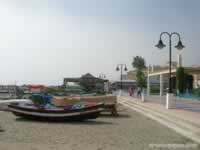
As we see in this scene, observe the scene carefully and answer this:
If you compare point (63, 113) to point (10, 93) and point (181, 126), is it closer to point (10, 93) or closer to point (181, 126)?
point (181, 126)

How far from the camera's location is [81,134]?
12797mm

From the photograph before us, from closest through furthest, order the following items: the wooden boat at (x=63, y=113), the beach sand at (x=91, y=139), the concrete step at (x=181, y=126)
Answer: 1. the beach sand at (x=91, y=139)
2. the concrete step at (x=181, y=126)
3. the wooden boat at (x=63, y=113)

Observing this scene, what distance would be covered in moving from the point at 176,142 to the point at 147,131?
281 centimetres

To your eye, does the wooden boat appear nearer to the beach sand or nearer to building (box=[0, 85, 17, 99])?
the beach sand

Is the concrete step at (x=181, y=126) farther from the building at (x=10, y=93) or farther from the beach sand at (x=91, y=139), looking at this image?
the building at (x=10, y=93)

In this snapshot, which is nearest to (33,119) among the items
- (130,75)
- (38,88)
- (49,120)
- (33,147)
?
(49,120)

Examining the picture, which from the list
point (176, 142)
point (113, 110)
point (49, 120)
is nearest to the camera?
point (176, 142)

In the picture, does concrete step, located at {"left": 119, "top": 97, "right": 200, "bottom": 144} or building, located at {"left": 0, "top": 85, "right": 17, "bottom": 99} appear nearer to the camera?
concrete step, located at {"left": 119, "top": 97, "right": 200, "bottom": 144}

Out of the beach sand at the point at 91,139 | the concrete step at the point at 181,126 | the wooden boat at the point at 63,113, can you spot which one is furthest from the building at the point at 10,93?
the beach sand at the point at 91,139

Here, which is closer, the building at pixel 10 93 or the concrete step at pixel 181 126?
the concrete step at pixel 181 126

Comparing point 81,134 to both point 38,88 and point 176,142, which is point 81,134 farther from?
point 38,88

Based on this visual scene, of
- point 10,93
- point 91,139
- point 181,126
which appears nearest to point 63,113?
point 181,126

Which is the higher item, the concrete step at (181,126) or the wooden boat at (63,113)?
the wooden boat at (63,113)

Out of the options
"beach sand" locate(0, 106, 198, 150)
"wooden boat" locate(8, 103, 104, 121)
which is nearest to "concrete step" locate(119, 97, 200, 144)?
"beach sand" locate(0, 106, 198, 150)
